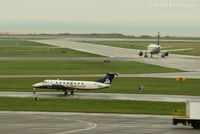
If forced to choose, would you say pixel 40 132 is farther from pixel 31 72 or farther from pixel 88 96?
pixel 31 72

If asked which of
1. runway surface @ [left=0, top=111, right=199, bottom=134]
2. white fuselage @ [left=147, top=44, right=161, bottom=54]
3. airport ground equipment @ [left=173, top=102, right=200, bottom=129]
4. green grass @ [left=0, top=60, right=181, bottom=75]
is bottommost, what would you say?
runway surface @ [left=0, top=111, right=199, bottom=134]

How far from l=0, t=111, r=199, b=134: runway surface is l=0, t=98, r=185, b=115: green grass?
3.23 meters

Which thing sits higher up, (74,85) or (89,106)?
(74,85)

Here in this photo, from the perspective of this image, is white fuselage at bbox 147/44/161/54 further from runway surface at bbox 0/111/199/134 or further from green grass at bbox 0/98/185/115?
runway surface at bbox 0/111/199/134

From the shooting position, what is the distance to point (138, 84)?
9138cm

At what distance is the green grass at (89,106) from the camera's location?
61.5m

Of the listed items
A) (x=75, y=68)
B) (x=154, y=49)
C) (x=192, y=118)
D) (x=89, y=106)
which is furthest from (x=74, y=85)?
(x=154, y=49)

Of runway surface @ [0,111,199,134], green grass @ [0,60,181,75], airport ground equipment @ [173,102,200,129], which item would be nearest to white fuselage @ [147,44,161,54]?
green grass @ [0,60,181,75]

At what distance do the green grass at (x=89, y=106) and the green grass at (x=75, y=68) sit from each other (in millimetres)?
44192

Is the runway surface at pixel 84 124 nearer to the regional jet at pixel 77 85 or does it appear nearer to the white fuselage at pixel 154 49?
the regional jet at pixel 77 85

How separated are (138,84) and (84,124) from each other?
42.6m

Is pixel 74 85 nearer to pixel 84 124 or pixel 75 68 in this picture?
pixel 84 124

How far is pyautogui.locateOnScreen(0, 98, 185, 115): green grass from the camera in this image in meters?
61.5

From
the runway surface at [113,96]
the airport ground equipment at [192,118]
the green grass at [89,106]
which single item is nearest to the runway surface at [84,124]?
the airport ground equipment at [192,118]
